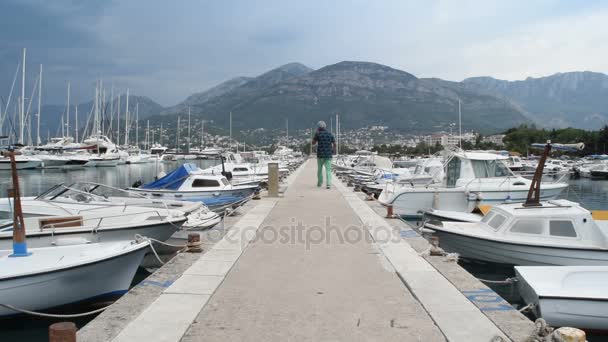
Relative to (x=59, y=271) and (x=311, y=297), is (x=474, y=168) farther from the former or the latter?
(x=59, y=271)

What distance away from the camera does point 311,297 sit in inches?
242

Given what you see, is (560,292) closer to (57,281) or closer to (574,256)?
(574,256)

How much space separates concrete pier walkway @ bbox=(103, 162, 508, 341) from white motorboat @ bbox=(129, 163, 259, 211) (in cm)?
1142

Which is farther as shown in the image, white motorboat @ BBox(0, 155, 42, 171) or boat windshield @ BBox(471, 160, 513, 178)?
white motorboat @ BBox(0, 155, 42, 171)

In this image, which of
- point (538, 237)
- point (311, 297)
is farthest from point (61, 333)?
point (538, 237)

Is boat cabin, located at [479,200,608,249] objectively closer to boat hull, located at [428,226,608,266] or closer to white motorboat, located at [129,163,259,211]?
boat hull, located at [428,226,608,266]

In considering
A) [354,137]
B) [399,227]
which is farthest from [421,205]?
[354,137]

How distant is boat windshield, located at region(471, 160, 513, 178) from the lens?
69.3ft

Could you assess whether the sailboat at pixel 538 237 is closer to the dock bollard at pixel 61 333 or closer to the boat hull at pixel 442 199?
the boat hull at pixel 442 199

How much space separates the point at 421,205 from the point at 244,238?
11.6m

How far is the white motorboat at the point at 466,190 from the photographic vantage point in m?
19.9

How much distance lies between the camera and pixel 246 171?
107 ft

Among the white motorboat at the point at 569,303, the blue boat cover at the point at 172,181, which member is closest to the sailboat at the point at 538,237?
the white motorboat at the point at 569,303

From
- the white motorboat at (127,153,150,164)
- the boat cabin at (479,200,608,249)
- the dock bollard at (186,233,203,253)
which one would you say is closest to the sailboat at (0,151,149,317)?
the dock bollard at (186,233,203,253)
